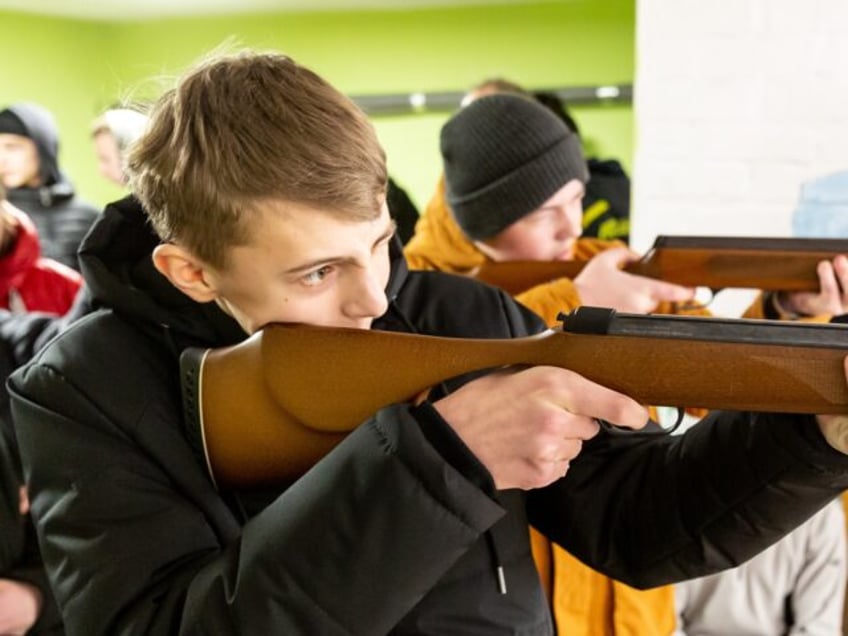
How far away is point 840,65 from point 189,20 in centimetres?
434

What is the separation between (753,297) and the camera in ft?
5.90

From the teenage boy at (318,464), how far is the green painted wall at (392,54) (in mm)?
3887

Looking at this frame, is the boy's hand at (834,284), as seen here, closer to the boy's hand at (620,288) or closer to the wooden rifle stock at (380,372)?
the boy's hand at (620,288)

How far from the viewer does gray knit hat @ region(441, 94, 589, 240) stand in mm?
1644

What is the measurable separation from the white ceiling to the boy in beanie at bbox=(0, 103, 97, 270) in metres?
1.94

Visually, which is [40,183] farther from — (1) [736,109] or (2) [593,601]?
(2) [593,601]

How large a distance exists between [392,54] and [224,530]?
444cm

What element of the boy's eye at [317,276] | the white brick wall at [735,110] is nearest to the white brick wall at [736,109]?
the white brick wall at [735,110]

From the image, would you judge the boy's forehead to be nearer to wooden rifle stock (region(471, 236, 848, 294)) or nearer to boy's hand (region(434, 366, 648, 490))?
boy's hand (region(434, 366, 648, 490))

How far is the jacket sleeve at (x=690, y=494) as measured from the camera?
77cm

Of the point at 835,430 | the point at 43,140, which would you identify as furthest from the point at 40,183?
the point at 835,430

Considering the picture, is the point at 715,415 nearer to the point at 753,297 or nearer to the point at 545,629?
the point at 545,629

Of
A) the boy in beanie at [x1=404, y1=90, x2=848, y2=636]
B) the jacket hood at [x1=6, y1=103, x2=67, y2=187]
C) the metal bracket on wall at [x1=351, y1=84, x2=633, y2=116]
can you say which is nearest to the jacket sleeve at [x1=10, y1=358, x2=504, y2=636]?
the boy in beanie at [x1=404, y1=90, x2=848, y2=636]

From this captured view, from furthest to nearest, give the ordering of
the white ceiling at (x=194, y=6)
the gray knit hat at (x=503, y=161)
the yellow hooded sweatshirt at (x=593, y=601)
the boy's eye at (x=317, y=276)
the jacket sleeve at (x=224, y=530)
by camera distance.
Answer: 1. the white ceiling at (x=194, y=6)
2. the gray knit hat at (x=503, y=161)
3. the yellow hooded sweatshirt at (x=593, y=601)
4. the boy's eye at (x=317, y=276)
5. the jacket sleeve at (x=224, y=530)
